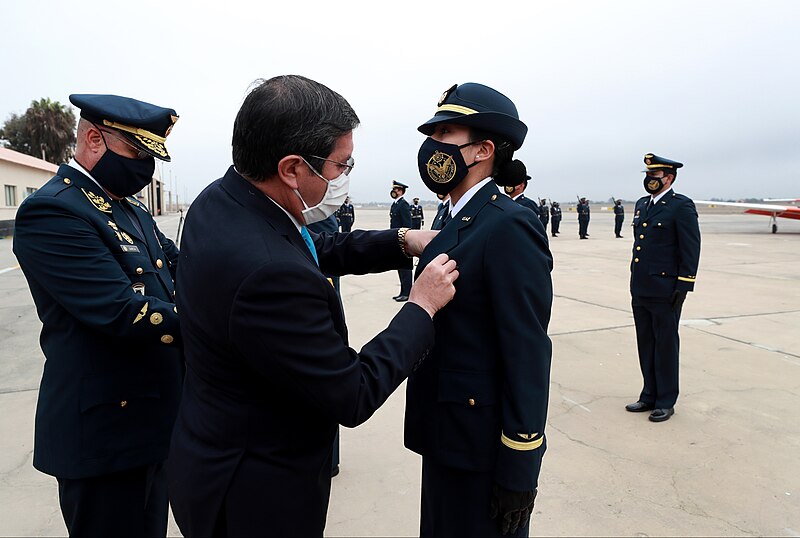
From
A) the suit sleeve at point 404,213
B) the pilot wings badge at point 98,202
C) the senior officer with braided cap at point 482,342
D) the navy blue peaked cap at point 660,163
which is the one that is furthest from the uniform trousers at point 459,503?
the suit sleeve at point 404,213

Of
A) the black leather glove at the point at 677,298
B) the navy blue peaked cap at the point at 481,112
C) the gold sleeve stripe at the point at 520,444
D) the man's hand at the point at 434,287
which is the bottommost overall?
the gold sleeve stripe at the point at 520,444

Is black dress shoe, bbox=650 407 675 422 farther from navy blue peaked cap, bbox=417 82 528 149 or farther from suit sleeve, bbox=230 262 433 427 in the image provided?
suit sleeve, bbox=230 262 433 427

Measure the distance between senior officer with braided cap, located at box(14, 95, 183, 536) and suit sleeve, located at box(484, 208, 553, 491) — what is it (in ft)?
3.57

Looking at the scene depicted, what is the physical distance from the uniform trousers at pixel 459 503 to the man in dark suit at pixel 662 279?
2829 millimetres

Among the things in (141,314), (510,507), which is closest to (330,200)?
(141,314)

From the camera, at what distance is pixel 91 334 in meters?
1.81

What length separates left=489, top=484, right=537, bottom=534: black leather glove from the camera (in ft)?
5.44

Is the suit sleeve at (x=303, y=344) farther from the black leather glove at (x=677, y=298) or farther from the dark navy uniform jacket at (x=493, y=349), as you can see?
the black leather glove at (x=677, y=298)

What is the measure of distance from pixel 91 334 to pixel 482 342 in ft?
4.35

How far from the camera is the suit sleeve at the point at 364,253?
2.18 meters

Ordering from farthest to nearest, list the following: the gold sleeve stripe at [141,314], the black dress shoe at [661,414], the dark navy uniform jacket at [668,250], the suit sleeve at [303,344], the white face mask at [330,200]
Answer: the dark navy uniform jacket at [668,250] → the black dress shoe at [661,414] → the gold sleeve stripe at [141,314] → the white face mask at [330,200] → the suit sleeve at [303,344]

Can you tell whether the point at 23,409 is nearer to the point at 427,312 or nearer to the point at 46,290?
the point at 46,290

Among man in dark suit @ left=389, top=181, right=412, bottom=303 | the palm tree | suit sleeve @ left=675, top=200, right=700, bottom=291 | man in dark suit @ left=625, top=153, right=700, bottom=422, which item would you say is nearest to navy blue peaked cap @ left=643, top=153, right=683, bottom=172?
man in dark suit @ left=625, top=153, right=700, bottom=422

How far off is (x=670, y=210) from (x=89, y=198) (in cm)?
419
